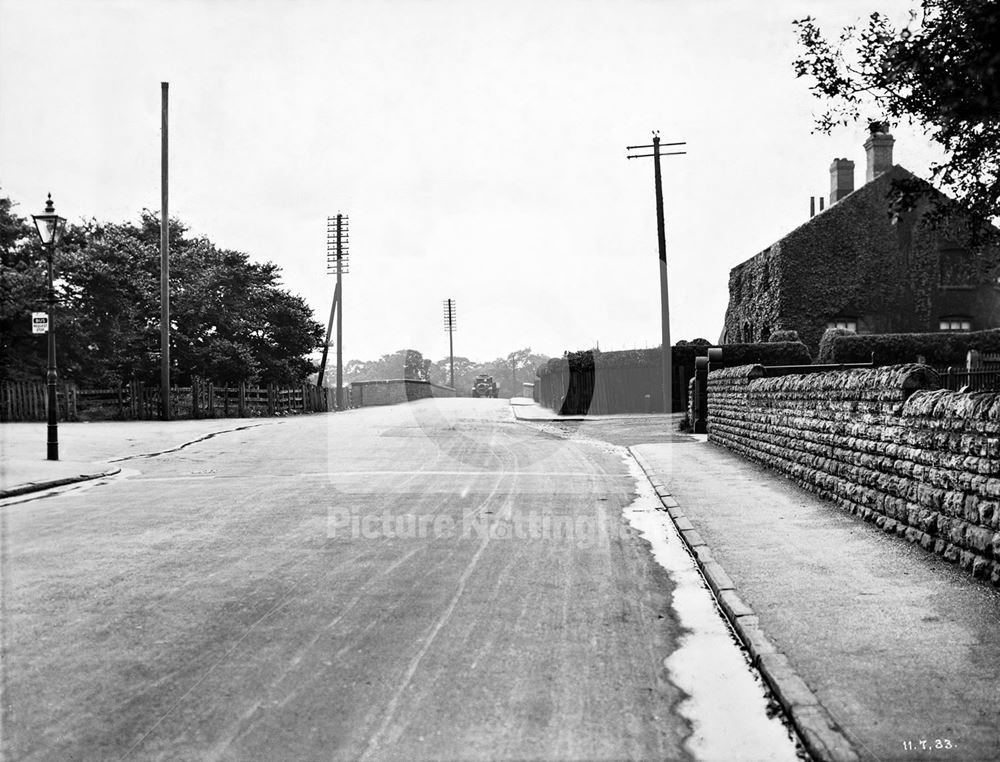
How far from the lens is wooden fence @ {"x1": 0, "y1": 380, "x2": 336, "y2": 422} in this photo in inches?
1069

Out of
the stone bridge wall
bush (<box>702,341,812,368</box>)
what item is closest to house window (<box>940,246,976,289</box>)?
bush (<box>702,341,812,368</box>)

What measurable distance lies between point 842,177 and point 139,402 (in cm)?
3207

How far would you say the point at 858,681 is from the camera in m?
3.93

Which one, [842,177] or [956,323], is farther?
[842,177]

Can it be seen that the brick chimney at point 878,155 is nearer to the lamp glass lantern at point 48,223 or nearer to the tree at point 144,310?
the tree at point 144,310

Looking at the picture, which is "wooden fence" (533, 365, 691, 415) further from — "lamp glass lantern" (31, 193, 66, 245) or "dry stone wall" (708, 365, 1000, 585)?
"lamp glass lantern" (31, 193, 66, 245)

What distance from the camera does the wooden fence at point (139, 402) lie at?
27.2 metres

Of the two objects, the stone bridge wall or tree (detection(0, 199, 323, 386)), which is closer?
tree (detection(0, 199, 323, 386))

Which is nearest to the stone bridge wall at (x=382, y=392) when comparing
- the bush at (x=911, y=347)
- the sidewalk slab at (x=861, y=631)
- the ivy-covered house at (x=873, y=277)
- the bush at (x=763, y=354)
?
the ivy-covered house at (x=873, y=277)

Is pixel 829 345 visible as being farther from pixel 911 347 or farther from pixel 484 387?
pixel 484 387

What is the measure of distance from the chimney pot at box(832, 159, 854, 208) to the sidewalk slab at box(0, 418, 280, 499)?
2785 centimetres

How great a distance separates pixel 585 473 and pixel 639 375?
19405 mm

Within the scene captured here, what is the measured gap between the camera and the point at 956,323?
33.6 meters

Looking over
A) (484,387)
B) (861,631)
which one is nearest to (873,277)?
(861,631)
